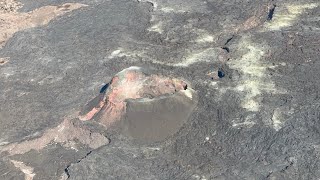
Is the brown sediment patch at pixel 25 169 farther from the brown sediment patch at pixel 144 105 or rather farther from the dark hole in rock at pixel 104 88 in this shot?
the dark hole in rock at pixel 104 88

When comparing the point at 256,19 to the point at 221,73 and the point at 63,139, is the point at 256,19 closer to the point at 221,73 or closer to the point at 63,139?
the point at 221,73

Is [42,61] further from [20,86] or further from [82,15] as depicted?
[82,15]

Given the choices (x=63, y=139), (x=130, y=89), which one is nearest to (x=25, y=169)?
(x=63, y=139)

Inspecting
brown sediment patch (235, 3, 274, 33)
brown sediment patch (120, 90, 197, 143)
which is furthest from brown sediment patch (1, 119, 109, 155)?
brown sediment patch (235, 3, 274, 33)

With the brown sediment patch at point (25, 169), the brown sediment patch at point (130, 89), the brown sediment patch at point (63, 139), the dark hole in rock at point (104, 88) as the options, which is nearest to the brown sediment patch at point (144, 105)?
the brown sediment patch at point (130, 89)

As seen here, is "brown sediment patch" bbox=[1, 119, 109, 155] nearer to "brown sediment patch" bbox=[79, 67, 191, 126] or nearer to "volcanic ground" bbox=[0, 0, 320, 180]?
"volcanic ground" bbox=[0, 0, 320, 180]

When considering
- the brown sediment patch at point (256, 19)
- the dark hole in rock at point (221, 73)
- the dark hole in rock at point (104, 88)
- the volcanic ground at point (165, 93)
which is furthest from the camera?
the brown sediment patch at point (256, 19)
